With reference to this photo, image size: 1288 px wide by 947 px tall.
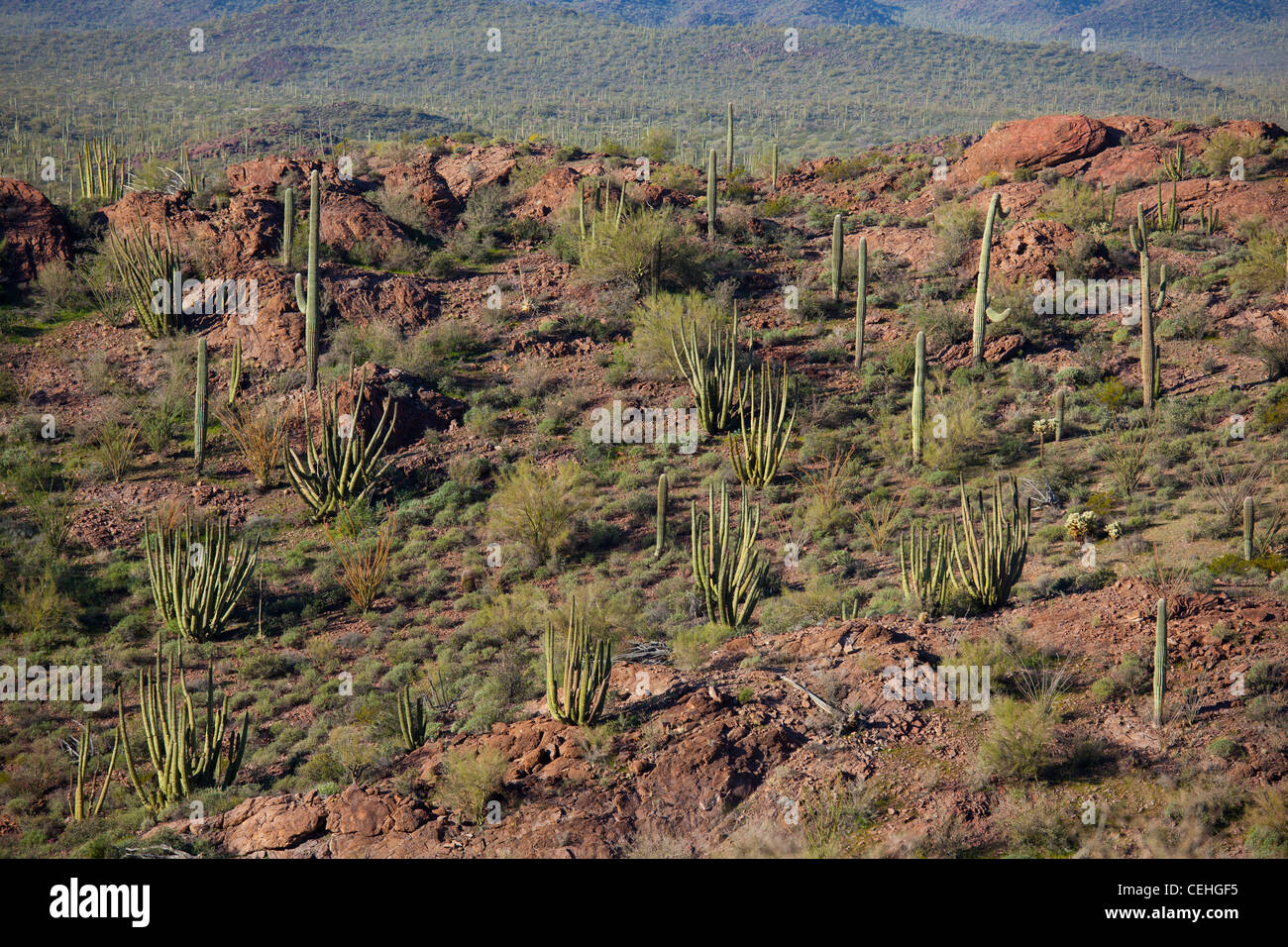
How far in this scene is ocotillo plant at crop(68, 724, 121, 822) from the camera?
10953mm

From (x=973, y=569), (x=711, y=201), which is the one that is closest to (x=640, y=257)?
(x=711, y=201)

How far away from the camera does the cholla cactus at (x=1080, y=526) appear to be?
1522 centimetres

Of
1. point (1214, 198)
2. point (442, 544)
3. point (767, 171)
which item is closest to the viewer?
point (442, 544)

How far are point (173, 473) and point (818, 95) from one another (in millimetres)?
66058

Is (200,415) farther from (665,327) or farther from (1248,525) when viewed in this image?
(1248,525)

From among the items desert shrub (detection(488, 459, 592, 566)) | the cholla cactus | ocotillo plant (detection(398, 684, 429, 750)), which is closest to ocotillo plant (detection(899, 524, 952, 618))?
the cholla cactus

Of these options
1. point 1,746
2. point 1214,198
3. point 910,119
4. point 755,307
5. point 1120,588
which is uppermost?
point 910,119

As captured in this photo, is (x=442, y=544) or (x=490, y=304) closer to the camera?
(x=442, y=544)

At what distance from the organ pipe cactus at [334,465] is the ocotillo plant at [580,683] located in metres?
7.79

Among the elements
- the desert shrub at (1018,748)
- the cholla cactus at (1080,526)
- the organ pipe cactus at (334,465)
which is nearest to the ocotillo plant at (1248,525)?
the cholla cactus at (1080,526)

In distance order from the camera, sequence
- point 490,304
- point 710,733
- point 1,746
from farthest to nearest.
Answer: point 490,304
point 1,746
point 710,733
